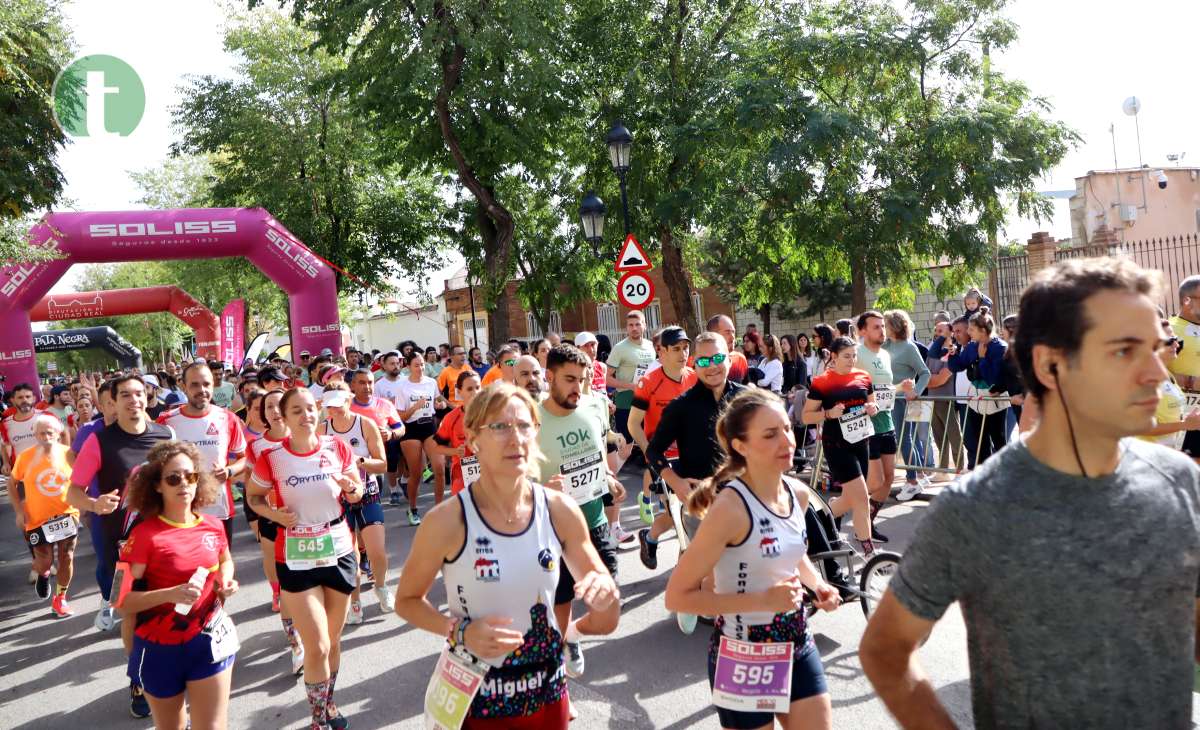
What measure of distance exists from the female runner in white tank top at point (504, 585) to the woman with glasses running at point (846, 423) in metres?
4.39

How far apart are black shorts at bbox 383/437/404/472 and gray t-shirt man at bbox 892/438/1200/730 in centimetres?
1147

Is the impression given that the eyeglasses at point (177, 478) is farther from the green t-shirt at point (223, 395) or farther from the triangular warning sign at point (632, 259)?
the green t-shirt at point (223, 395)

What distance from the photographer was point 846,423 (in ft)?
24.9

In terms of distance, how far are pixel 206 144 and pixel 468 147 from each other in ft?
39.7

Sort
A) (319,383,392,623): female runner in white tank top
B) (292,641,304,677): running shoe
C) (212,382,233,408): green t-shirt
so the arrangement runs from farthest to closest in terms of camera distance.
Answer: (212,382,233,408): green t-shirt
(319,383,392,623): female runner in white tank top
(292,641,304,677): running shoe

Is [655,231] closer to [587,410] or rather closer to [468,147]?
[468,147]

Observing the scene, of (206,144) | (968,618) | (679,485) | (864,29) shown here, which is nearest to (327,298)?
(206,144)

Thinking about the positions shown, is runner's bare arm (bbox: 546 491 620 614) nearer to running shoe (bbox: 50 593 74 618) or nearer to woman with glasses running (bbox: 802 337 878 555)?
woman with glasses running (bbox: 802 337 878 555)

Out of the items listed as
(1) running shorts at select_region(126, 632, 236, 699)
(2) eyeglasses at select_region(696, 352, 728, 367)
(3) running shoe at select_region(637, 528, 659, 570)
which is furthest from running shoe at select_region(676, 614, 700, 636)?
(1) running shorts at select_region(126, 632, 236, 699)

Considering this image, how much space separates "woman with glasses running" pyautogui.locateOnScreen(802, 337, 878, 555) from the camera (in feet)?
24.0

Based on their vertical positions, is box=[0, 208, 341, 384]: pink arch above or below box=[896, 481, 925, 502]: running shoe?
above

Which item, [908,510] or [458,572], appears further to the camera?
[908,510]

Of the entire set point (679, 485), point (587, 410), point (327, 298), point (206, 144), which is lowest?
point (679, 485)

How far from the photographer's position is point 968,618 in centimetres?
192
